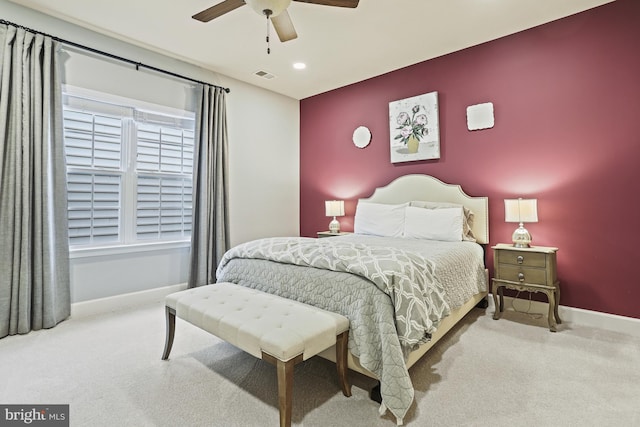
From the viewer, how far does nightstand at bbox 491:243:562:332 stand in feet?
8.89

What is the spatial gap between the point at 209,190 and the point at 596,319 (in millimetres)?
4157

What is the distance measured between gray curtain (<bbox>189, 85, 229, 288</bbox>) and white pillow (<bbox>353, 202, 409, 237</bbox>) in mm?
1737

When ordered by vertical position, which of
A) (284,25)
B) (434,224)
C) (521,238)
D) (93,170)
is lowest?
(521,238)

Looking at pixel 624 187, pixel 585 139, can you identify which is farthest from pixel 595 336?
pixel 585 139

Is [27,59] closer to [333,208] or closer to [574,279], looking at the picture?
[333,208]

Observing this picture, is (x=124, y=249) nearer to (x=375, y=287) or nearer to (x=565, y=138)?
(x=375, y=287)

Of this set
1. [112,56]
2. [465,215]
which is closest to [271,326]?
[465,215]

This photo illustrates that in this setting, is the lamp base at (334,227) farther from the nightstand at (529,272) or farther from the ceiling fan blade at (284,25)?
the ceiling fan blade at (284,25)

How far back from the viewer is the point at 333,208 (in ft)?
14.9

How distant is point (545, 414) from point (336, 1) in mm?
2698

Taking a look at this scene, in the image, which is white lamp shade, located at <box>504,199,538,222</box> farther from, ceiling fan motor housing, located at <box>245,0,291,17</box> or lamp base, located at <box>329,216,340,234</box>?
ceiling fan motor housing, located at <box>245,0,291,17</box>

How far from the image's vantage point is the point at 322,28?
3.10 metres

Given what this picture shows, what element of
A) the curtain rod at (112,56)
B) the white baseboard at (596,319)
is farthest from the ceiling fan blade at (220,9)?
the white baseboard at (596,319)

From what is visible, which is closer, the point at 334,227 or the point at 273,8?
the point at 273,8
